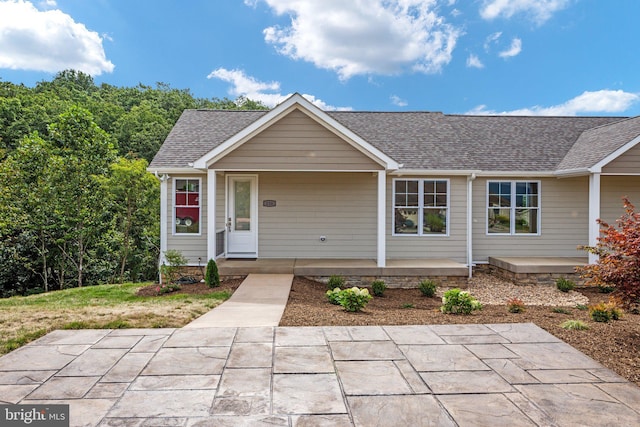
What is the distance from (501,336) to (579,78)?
764 inches

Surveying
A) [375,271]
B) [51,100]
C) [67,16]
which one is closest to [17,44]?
[67,16]

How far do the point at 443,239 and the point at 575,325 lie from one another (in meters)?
6.15

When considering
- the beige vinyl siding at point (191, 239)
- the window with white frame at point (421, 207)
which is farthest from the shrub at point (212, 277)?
the window with white frame at point (421, 207)

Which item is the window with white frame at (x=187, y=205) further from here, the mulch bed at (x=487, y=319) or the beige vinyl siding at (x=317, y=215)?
the mulch bed at (x=487, y=319)

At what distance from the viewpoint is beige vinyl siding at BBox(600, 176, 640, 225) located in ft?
39.0

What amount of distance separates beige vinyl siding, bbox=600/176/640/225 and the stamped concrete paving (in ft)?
28.0

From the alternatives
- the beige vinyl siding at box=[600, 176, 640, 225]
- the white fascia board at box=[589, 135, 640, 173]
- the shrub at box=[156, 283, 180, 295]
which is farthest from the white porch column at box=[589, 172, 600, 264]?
the shrub at box=[156, 283, 180, 295]

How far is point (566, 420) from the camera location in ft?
10.3

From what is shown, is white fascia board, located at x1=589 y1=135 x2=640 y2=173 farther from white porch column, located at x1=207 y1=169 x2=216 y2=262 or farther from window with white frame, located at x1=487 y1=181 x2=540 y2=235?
white porch column, located at x1=207 y1=169 x2=216 y2=262

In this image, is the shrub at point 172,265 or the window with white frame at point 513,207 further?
the window with white frame at point 513,207

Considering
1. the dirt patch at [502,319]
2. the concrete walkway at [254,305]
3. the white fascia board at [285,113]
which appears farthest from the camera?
the white fascia board at [285,113]

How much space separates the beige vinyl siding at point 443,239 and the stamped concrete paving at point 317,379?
20.6ft

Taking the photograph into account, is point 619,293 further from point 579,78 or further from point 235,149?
point 579,78

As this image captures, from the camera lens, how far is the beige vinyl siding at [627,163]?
1046cm
